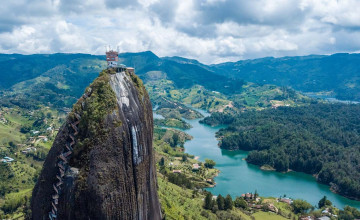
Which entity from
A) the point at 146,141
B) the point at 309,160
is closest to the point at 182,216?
the point at 146,141

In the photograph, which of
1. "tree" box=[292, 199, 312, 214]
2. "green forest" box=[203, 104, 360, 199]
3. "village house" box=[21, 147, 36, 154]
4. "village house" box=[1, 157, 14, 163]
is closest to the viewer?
"tree" box=[292, 199, 312, 214]

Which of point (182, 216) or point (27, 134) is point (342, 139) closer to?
point (182, 216)

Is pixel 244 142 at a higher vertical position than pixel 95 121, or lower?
lower

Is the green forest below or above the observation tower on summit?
below

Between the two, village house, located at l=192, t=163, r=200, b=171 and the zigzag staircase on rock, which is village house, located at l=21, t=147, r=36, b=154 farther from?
the zigzag staircase on rock

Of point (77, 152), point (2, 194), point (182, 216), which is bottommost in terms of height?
point (2, 194)

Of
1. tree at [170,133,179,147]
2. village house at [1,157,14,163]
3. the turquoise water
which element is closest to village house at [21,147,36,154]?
village house at [1,157,14,163]

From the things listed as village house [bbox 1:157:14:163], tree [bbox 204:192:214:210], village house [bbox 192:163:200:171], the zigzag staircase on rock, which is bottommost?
village house [bbox 192:163:200:171]
